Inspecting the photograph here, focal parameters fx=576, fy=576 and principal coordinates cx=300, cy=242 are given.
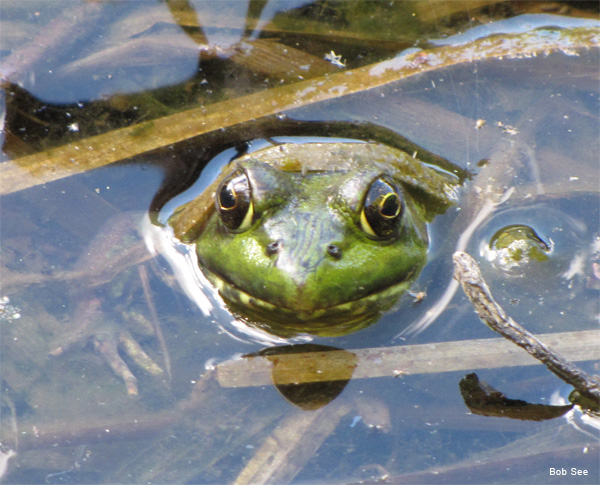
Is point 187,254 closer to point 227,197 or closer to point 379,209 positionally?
point 227,197

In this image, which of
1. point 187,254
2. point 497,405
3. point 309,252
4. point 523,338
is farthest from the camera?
Answer: point 187,254

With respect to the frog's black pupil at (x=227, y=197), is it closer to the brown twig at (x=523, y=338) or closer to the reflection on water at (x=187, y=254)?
the reflection on water at (x=187, y=254)

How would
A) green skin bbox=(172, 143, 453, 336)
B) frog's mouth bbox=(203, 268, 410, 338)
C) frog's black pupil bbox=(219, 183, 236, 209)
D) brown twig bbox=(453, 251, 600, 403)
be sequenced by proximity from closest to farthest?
brown twig bbox=(453, 251, 600, 403) < green skin bbox=(172, 143, 453, 336) < frog's mouth bbox=(203, 268, 410, 338) < frog's black pupil bbox=(219, 183, 236, 209)

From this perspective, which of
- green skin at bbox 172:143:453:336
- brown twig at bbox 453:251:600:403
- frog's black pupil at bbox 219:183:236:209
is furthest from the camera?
frog's black pupil at bbox 219:183:236:209

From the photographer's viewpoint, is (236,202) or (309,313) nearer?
(309,313)

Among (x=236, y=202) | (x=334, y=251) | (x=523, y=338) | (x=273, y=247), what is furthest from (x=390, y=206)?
(x=523, y=338)

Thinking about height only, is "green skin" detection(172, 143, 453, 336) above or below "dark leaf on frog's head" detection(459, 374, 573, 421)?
above

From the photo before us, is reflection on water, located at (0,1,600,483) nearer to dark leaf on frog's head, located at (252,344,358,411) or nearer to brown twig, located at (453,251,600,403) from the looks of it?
dark leaf on frog's head, located at (252,344,358,411)

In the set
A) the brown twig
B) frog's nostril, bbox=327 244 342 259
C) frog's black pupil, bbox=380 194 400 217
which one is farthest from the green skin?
the brown twig
